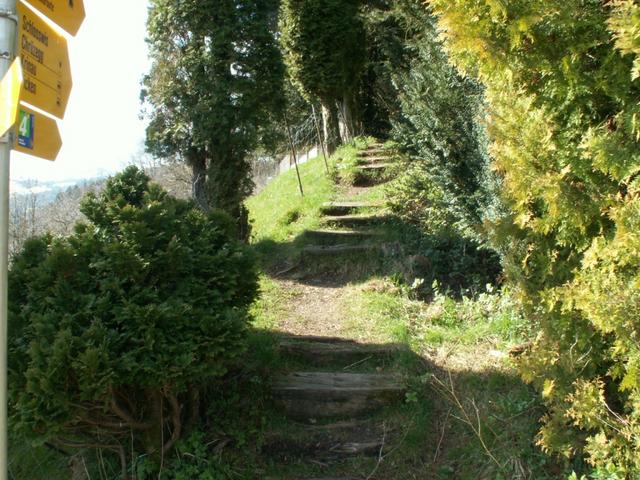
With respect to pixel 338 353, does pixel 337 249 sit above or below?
above

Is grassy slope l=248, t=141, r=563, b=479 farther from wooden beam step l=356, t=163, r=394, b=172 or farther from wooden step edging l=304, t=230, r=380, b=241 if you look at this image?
wooden beam step l=356, t=163, r=394, b=172

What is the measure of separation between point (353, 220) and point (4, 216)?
22.0ft

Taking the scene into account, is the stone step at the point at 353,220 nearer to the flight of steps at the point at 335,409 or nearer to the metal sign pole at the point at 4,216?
the flight of steps at the point at 335,409

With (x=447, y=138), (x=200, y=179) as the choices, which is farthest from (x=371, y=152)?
(x=447, y=138)

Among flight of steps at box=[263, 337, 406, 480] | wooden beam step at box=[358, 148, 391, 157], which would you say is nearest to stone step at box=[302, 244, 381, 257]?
flight of steps at box=[263, 337, 406, 480]

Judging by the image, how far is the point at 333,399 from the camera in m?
4.29

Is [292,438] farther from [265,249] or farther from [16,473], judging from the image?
[265,249]

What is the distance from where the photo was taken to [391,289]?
20.8 ft

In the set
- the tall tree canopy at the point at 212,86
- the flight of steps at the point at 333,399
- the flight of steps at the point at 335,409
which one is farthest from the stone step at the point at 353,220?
the flight of steps at the point at 335,409

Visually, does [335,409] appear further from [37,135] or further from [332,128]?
[332,128]

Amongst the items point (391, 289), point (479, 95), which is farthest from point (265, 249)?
point (479, 95)

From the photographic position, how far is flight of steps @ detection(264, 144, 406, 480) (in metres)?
3.99

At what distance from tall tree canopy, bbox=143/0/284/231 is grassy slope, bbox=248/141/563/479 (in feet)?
6.86

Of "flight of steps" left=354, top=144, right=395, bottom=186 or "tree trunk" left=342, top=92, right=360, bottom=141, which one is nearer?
"flight of steps" left=354, top=144, right=395, bottom=186
